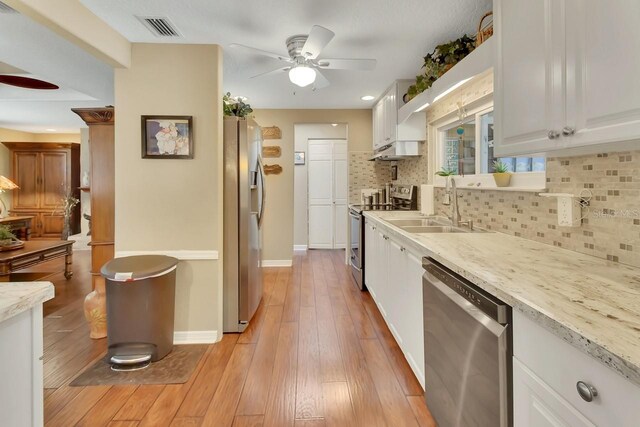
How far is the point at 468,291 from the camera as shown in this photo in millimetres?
1280

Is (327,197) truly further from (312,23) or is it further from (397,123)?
(312,23)

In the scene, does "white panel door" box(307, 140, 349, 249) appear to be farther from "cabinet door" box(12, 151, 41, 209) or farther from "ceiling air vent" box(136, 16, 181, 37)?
"cabinet door" box(12, 151, 41, 209)

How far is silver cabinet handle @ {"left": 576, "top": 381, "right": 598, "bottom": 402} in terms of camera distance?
0.74 m

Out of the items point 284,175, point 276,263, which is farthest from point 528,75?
point 276,263

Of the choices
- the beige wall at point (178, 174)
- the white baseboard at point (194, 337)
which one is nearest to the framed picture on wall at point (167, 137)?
the beige wall at point (178, 174)

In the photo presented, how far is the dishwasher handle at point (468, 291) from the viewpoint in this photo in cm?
107

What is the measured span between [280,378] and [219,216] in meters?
1.33

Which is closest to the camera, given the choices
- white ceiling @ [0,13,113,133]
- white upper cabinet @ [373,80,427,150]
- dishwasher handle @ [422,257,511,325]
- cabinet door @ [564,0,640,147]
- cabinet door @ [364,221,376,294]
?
cabinet door @ [564,0,640,147]

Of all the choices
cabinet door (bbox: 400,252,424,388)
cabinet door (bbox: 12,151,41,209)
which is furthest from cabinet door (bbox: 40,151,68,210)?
cabinet door (bbox: 400,252,424,388)

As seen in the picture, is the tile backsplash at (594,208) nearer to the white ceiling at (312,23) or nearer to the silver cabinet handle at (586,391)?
the silver cabinet handle at (586,391)

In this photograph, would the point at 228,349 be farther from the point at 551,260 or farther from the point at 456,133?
the point at 456,133

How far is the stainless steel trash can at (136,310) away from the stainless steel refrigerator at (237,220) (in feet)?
1.87

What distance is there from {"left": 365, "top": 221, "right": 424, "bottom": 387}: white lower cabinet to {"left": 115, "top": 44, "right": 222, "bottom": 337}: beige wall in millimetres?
1391

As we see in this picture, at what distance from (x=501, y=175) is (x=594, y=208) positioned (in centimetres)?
72
